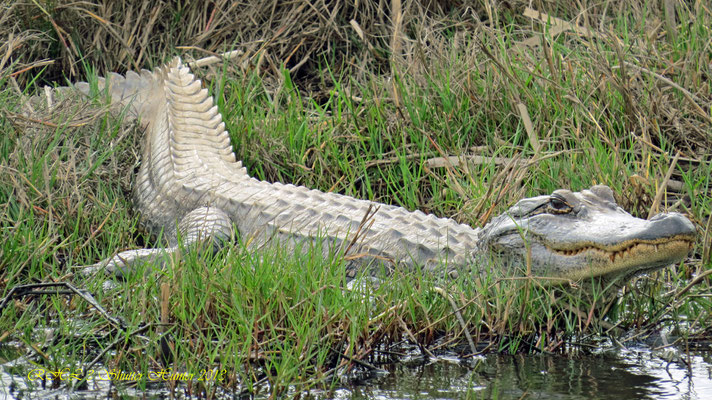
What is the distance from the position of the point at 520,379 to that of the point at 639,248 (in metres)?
0.67

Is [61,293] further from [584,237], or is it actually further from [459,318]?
[584,237]

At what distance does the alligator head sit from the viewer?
316cm

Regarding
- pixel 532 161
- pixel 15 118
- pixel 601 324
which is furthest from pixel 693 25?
pixel 15 118

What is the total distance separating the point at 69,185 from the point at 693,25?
332 centimetres

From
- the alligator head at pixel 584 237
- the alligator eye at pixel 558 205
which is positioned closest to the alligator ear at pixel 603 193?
the alligator head at pixel 584 237

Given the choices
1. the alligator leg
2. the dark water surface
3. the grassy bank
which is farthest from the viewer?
the alligator leg

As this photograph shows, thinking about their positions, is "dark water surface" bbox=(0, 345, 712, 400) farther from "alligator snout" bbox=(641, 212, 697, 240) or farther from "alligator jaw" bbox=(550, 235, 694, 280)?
"alligator snout" bbox=(641, 212, 697, 240)

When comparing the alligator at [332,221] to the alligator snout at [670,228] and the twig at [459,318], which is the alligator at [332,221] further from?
the twig at [459,318]

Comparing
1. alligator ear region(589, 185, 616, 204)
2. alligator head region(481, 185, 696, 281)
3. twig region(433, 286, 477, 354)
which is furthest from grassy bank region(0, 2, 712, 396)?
alligator ear region(589, 185, 616, 204)

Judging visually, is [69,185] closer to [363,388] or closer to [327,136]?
[327,136]

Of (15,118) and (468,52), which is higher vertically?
(468,52)

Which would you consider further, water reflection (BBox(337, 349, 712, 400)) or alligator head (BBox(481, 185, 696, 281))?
alligator head (BBox(481, 185, 696, 281))

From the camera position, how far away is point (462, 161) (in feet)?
15.0

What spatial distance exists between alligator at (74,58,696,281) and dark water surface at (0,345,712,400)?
335 mm
